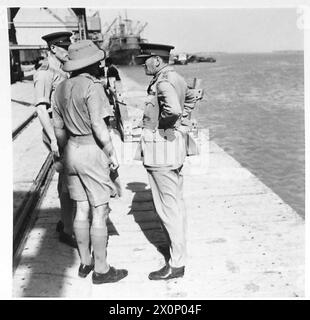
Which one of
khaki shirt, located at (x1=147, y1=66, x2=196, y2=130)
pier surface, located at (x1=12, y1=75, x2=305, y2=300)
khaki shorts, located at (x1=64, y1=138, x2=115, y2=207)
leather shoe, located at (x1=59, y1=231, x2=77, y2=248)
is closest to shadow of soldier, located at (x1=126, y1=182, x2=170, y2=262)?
pier surface, located at (x1=12, y1=75, x2=305, y2=300)

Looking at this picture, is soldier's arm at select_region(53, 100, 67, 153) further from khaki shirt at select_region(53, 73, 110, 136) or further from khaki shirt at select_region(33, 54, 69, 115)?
khaki shirt at select_region(33, 54, 69, 115)

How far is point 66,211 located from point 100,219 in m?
0.80

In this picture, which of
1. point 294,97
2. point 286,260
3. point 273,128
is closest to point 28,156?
point 286,260

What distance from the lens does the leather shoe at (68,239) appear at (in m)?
3.79

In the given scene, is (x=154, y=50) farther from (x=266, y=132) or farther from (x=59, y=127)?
(x=266, y=132)

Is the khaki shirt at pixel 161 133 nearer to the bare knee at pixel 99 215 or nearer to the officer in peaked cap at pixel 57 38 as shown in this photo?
the bare knee at pixel 99 215

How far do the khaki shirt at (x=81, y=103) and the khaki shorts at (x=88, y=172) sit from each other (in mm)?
119

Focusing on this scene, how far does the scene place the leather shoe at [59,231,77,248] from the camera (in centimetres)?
379

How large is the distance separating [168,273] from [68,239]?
111 cm

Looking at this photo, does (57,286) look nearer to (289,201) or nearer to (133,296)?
(133,296)

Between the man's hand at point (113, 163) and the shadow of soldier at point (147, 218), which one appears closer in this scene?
the man's hand at point (113, 163)

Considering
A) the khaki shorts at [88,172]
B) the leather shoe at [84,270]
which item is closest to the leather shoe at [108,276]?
the leather shoe at [84,270]

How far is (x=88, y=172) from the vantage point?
119 inches

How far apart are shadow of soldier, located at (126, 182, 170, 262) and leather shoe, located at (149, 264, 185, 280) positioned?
23cm
